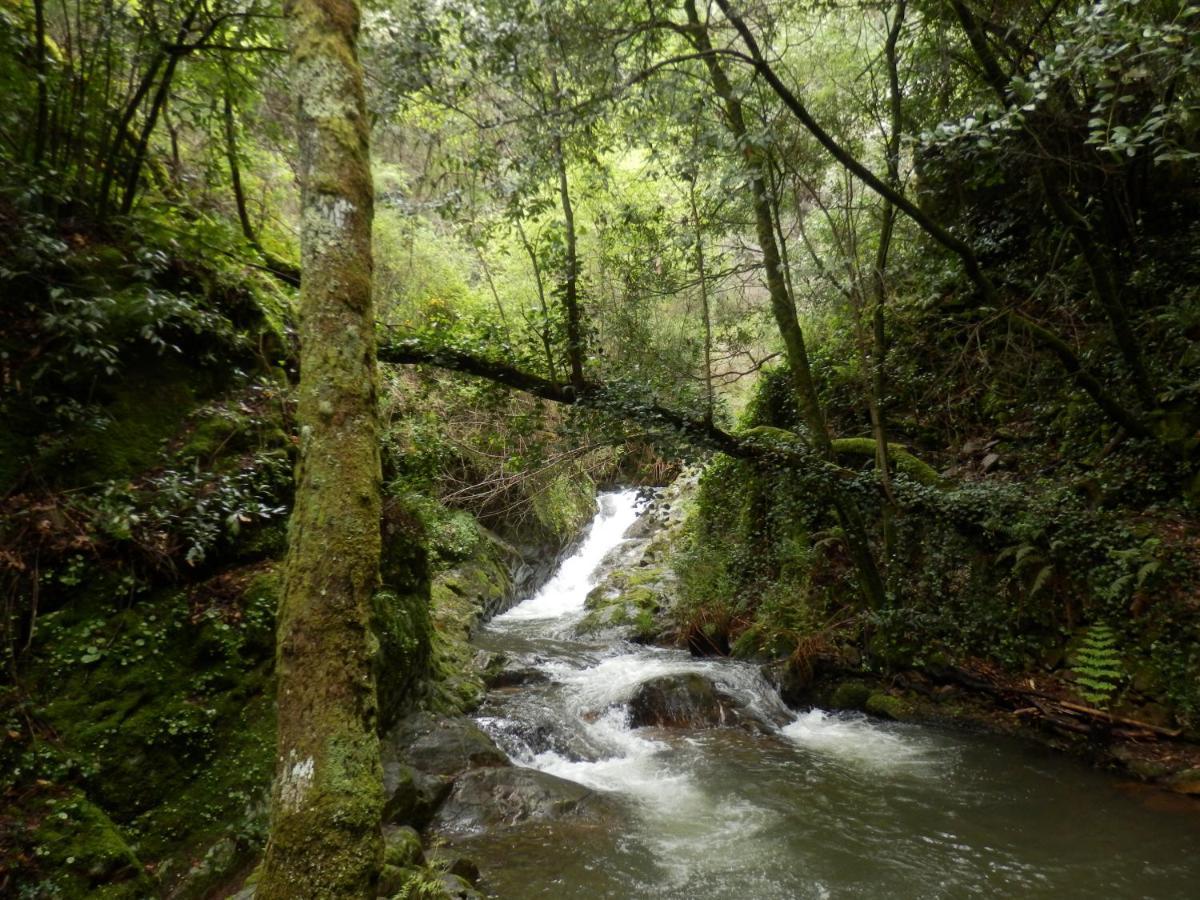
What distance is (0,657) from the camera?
296 cm

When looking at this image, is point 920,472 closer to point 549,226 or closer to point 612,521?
point 549,226

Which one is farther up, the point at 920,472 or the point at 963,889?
the point at 920,472

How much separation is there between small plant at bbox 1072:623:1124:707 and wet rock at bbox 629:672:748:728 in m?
3.32

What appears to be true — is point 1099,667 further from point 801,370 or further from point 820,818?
point 801,370

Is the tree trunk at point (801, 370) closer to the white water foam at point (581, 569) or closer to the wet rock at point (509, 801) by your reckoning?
the wet rock at point (509, 801)

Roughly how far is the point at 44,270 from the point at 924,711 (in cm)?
867

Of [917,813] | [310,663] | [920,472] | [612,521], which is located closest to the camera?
[310,663]

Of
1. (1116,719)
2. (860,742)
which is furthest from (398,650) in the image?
(1116,719)

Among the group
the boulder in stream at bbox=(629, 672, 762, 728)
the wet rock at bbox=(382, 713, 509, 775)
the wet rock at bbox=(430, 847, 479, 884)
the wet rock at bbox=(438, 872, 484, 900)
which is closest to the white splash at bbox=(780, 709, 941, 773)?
the boulder in stream at bbox=(629, 672, 762, 728)

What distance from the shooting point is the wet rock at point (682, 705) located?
6.92m

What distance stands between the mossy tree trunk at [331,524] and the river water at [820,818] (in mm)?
2617

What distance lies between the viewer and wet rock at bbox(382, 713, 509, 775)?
5000mm

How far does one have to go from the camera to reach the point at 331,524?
196cm

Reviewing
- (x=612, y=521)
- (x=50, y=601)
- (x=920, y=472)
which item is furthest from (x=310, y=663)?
(x=612, y=521)
